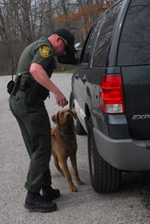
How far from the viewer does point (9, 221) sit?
3.11 m

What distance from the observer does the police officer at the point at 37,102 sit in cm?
304

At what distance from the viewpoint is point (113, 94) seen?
2.64 meters

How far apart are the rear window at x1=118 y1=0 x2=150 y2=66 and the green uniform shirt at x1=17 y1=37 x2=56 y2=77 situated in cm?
76

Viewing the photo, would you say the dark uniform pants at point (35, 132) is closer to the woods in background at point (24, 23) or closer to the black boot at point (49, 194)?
the black boot at point (49, 194)

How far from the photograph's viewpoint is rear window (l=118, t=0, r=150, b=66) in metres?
2.61

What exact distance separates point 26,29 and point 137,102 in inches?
1701

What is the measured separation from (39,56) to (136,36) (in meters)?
0.96

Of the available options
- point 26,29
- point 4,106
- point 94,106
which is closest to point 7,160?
point 94,106

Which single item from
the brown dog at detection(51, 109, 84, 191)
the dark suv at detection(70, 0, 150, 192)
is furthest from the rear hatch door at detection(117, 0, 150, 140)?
the brown dog at detection(51, 109, 84, 191)

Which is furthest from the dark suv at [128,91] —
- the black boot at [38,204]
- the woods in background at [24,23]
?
the woods in background at [24,23]

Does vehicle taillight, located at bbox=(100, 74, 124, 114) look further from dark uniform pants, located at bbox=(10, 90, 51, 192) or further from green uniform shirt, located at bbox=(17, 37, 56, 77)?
dark uniform pants, located at bbox=(10, 90, 51, 192)

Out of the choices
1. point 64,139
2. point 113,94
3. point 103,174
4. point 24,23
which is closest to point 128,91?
point 113,94

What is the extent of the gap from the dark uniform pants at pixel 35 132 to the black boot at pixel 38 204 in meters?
0.10

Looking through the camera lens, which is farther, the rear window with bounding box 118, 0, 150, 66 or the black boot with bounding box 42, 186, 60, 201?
the black boot with bounding box 42, 186, 60, 201
